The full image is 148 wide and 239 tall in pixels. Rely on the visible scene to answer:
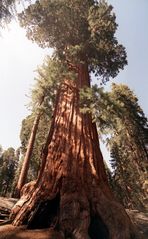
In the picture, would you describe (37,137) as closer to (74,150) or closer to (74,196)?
(74,150)

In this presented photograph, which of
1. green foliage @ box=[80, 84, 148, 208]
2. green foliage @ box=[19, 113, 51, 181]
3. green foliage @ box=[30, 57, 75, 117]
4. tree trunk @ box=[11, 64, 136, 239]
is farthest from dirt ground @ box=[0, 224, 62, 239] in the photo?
green foliage @ box=[19, 113, 51, 181]

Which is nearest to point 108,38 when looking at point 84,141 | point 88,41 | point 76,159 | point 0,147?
point 88,41

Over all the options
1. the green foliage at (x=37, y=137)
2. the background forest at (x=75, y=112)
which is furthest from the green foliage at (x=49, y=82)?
the green foliage at (x=37, y=137)

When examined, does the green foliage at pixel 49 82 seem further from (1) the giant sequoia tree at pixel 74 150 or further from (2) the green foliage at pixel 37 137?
(2) the green foliage at pixel 37 137

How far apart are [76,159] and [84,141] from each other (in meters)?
0.78

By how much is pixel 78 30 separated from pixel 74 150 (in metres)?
6.32

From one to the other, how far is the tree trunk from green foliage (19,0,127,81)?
15.1 feet

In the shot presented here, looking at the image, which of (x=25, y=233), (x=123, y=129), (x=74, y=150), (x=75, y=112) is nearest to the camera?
(x=25, y=233)

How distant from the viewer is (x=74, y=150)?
7.18 metres

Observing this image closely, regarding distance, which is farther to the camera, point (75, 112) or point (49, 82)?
point (49, 82)

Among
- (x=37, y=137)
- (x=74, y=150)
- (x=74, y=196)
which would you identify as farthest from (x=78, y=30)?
(x=37, y=137)

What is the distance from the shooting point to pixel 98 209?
608cm

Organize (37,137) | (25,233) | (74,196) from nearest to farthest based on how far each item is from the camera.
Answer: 1. (25,233)
2. (74,196)
3. (37,137)

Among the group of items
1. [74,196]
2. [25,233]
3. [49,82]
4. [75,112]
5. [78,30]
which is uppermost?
[78,30]
